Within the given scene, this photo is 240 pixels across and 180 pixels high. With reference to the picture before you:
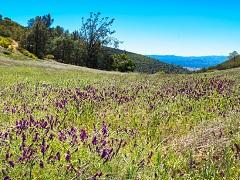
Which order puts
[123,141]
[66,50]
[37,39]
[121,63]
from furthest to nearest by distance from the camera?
[121,63] < [66,50] < [37,39] < [123,141]

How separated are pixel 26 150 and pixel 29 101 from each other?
608 cm

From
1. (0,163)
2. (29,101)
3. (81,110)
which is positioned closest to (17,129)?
(0,163)

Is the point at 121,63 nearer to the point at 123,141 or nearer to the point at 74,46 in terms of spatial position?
the point at 74,46

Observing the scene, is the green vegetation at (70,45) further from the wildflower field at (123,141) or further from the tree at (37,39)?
the wildflower field at (123,141)

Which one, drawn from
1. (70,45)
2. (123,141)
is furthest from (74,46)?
(123,141)

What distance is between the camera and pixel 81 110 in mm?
9734

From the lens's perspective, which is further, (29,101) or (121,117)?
(29,101)

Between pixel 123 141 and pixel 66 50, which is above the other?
pixel 66 50

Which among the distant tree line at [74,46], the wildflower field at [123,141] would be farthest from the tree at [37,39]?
the wildflower field at [123,141]

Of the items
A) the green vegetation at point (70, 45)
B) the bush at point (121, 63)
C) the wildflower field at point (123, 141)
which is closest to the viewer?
the wildflower field at point (123, 141)

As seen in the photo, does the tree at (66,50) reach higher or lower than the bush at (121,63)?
higher

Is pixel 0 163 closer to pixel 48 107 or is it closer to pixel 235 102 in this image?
pixel 48 107

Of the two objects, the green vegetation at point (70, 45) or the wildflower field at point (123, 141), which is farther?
the green vegetation at point (70, 45)

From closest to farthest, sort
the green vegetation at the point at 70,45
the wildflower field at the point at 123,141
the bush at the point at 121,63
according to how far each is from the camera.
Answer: the wildflower field at the point at 123,141 < the green vegetation at the point at 70,45 < the bush at the point at 121,63
